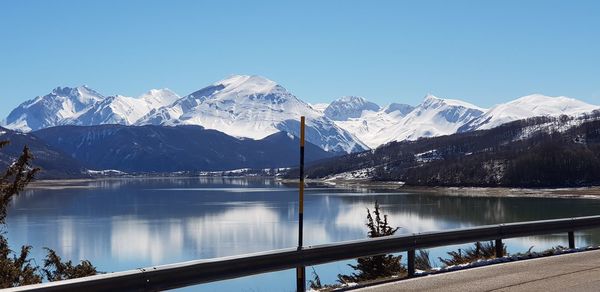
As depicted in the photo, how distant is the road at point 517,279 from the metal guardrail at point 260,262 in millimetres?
1039

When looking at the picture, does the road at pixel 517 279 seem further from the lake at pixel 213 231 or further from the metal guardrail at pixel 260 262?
the lake at pixel 213 231

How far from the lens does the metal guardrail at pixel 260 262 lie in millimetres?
10972

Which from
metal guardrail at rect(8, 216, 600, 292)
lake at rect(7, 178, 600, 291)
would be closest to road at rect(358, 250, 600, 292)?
metal guardrail at rect(8, 216, 600, 292)

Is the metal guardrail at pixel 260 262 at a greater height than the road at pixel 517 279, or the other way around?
the metal guardrail at pixel 260 262

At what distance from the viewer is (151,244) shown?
7575 centimetres

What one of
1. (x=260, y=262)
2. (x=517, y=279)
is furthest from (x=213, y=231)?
(x=260, y=262)

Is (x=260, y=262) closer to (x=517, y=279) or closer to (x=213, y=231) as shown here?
(x=517, y=279)

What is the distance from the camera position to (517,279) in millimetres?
15039

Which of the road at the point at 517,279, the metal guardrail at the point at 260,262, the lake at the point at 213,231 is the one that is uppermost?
the metal guardrail at the point at 260,262

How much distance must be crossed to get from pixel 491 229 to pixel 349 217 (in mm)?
84056

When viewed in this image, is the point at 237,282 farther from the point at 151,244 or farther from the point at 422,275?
the point at 151,244

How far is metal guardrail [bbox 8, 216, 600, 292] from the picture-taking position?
10972 mm

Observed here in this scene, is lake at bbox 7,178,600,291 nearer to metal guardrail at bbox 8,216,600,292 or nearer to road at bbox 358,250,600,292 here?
metal guardrail at bbox 8,216,600,292

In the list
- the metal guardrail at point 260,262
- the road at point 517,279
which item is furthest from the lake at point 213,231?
the road at point 517,279
